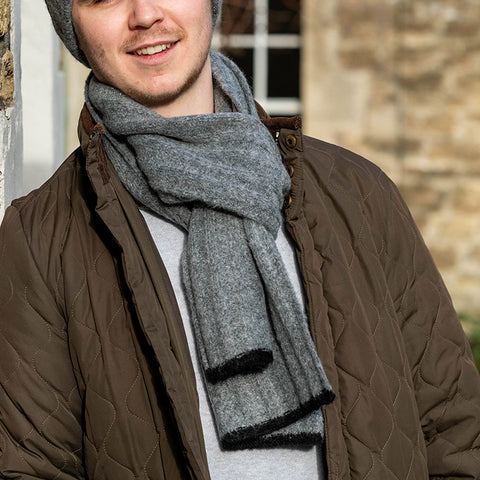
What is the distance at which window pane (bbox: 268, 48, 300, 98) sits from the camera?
23.3ft

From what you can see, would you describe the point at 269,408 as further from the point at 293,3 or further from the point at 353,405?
the point at 293,3

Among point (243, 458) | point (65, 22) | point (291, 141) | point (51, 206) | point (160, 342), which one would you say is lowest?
point (243, 458)

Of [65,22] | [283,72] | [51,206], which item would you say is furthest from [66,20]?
[283,72]

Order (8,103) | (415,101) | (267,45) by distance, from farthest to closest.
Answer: (267,45) → (415,101) → (8,103)

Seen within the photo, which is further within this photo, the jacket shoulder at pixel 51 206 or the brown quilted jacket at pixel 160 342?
the jacket shoulder at pixel 51 206

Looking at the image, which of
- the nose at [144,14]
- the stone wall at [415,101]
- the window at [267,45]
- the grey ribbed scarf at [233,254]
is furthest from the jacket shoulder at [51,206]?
the window at [267,45]

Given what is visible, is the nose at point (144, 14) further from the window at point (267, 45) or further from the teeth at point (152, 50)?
the window at point (267, 45)

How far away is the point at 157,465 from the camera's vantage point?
6.36 feet

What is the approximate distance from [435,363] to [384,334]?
0.59 ft

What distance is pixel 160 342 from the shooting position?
6.21 feet

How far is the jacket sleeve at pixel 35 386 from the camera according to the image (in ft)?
6.43

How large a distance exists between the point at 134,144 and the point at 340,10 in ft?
15.6

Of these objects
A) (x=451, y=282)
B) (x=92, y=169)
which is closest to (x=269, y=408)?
(x=92, y=169)

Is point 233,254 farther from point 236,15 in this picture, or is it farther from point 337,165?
point 236,15
